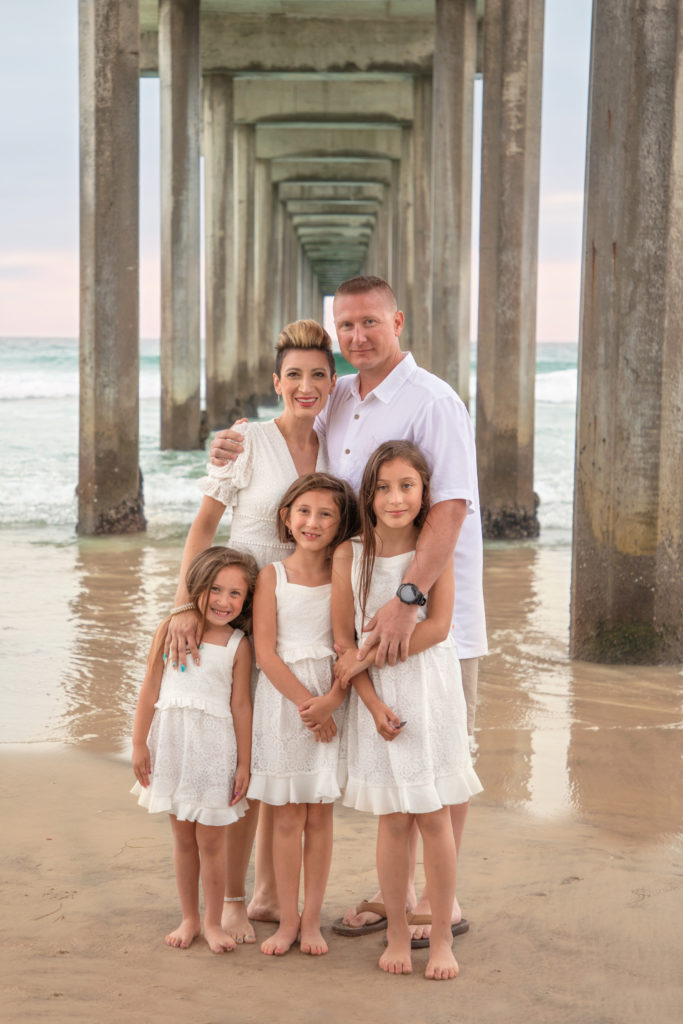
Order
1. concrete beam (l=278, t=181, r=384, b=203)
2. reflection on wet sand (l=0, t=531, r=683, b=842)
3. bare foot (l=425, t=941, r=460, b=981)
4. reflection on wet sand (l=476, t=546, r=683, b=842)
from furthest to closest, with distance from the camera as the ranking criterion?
concrete beam (l=278, t=181, r=384, b=203), reflection on wet sand (l=0, t=531, r=683, b=842), reflection on wet sand (l=476, t=546, r=683, b=842), bare foot (l=425, t=941, r=460, b=981)

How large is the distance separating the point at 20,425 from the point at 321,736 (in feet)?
84.4

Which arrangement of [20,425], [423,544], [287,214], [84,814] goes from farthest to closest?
[287,214] → [20,425] → [84,814] → [423,544]

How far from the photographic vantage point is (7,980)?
2625 mm

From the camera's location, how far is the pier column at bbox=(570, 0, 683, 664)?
541 centimetres

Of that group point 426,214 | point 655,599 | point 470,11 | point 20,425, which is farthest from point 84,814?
point 20,425

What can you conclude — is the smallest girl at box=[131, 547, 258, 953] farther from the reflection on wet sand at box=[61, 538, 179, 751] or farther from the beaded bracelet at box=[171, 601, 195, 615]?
the reflection on wet sand at box=[61, 538, 179, 751]

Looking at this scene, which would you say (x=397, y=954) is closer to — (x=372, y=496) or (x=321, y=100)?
(x=372, y=496)

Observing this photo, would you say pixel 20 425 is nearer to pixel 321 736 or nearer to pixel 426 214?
pixel 426 214

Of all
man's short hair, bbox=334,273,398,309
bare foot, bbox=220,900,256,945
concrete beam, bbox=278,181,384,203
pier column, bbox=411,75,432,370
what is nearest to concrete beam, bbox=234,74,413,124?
pier column, bbox=411,75,432,370

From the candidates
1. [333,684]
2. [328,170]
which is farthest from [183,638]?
[328,170]

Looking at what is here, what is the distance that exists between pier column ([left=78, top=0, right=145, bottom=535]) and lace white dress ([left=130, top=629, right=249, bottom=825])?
698 cm

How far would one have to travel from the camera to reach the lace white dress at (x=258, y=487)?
10.1 ft

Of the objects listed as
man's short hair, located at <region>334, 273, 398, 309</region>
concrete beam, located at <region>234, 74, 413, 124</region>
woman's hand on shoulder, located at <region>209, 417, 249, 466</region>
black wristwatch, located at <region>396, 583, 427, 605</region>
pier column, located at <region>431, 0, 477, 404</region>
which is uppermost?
concrete beam, located at <region>234, 74, 413, 124</region>

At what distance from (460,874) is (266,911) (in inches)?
21.9
